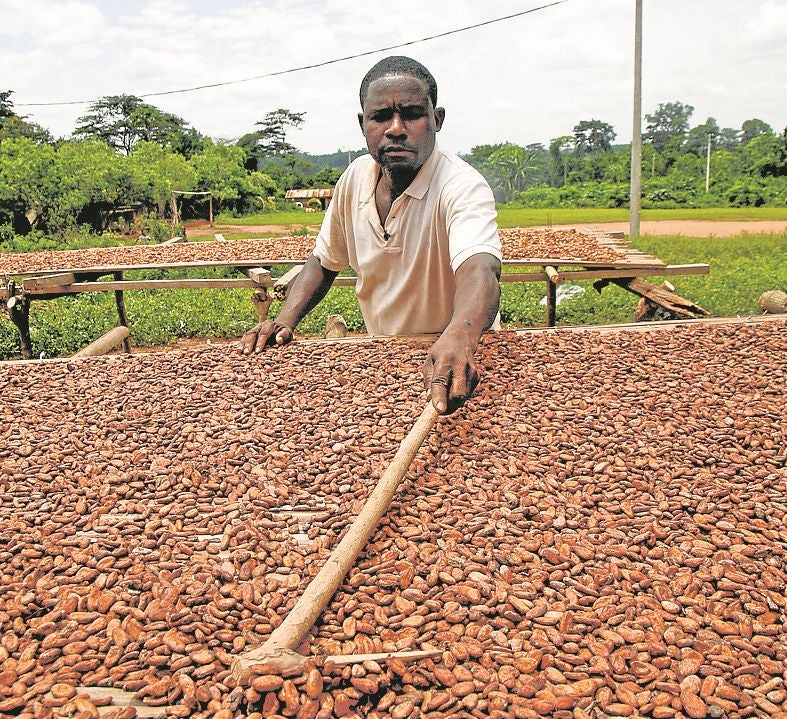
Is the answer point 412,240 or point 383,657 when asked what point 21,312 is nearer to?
point 412,240

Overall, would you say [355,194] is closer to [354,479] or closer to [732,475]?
[354,479]

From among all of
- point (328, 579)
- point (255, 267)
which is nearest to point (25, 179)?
point (255, 267)

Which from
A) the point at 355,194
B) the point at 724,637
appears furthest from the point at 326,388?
the point at 724,637

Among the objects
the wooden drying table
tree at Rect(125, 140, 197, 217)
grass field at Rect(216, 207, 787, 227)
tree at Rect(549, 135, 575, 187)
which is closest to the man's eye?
the wooden drying table

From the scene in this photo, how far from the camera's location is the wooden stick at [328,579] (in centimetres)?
102

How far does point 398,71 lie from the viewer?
2.09m

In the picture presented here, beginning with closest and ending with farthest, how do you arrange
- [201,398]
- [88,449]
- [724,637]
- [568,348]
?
[724,637]
[88,449]
[201,398]
[568,348]

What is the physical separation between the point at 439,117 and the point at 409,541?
1475mm

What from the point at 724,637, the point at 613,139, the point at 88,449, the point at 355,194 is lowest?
the point at 724,637

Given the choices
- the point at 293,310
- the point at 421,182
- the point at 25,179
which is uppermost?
the point at 25,179

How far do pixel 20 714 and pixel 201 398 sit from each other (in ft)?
3.81

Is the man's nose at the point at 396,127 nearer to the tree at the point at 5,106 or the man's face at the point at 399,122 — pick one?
the man's face at the point at 399,122

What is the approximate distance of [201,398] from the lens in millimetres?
2076

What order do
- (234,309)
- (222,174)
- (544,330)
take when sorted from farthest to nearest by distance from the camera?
(222,174) → (234,309) → (544,330)
